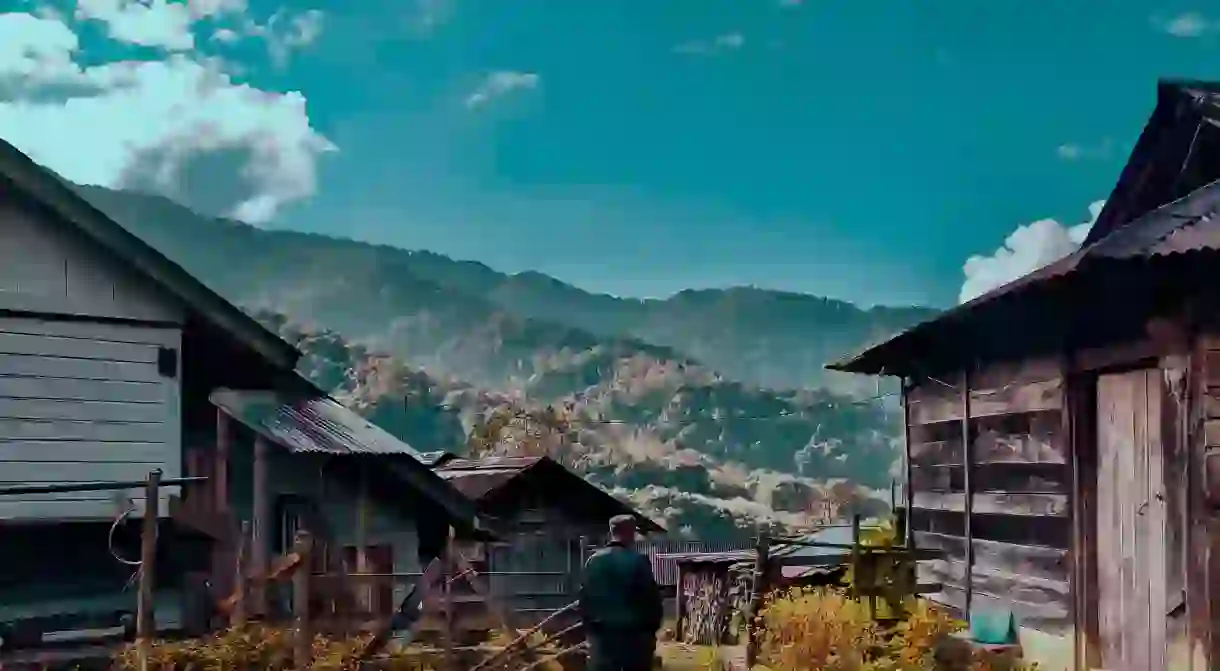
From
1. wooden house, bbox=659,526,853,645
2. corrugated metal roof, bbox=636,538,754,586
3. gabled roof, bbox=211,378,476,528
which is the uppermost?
gabled roof, bbox=211,378,476,528

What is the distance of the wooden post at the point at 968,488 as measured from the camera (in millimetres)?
14227

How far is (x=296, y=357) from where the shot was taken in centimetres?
1758

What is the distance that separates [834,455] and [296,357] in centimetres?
11843

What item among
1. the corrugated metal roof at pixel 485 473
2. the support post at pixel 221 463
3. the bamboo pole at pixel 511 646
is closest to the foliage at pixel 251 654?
the bamboo pole at pixel 511 646

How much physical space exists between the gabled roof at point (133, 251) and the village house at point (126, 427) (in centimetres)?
2

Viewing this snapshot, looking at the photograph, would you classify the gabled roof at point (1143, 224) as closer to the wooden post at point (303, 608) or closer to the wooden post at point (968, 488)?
the wooden post at point (968, 488)

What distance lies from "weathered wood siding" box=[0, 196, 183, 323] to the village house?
0.6 inches

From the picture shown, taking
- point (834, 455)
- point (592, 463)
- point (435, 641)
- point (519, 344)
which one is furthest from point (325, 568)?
point (519, 344)

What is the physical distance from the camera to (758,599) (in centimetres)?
1580

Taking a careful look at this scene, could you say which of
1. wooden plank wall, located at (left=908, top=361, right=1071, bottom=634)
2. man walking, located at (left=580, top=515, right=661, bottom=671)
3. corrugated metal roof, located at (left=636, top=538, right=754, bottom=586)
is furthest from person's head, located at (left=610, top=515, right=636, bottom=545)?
corrugated metal roof, located at (left=636, top=538, right=754, bottom=586)

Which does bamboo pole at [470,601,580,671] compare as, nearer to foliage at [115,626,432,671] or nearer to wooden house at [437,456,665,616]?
foliage at [115,626,432,671]

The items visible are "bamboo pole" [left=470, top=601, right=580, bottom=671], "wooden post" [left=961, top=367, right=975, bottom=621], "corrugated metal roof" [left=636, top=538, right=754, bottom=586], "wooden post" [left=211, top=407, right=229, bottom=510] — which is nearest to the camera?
"bamboo pole" [left=470, top=601, right=580, bottom=671]

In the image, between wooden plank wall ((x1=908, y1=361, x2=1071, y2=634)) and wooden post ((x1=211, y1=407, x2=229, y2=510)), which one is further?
wooden post ((x1=211, y1=407, x2=229, y2=510))

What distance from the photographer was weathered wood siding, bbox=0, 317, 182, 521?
14781 mm
